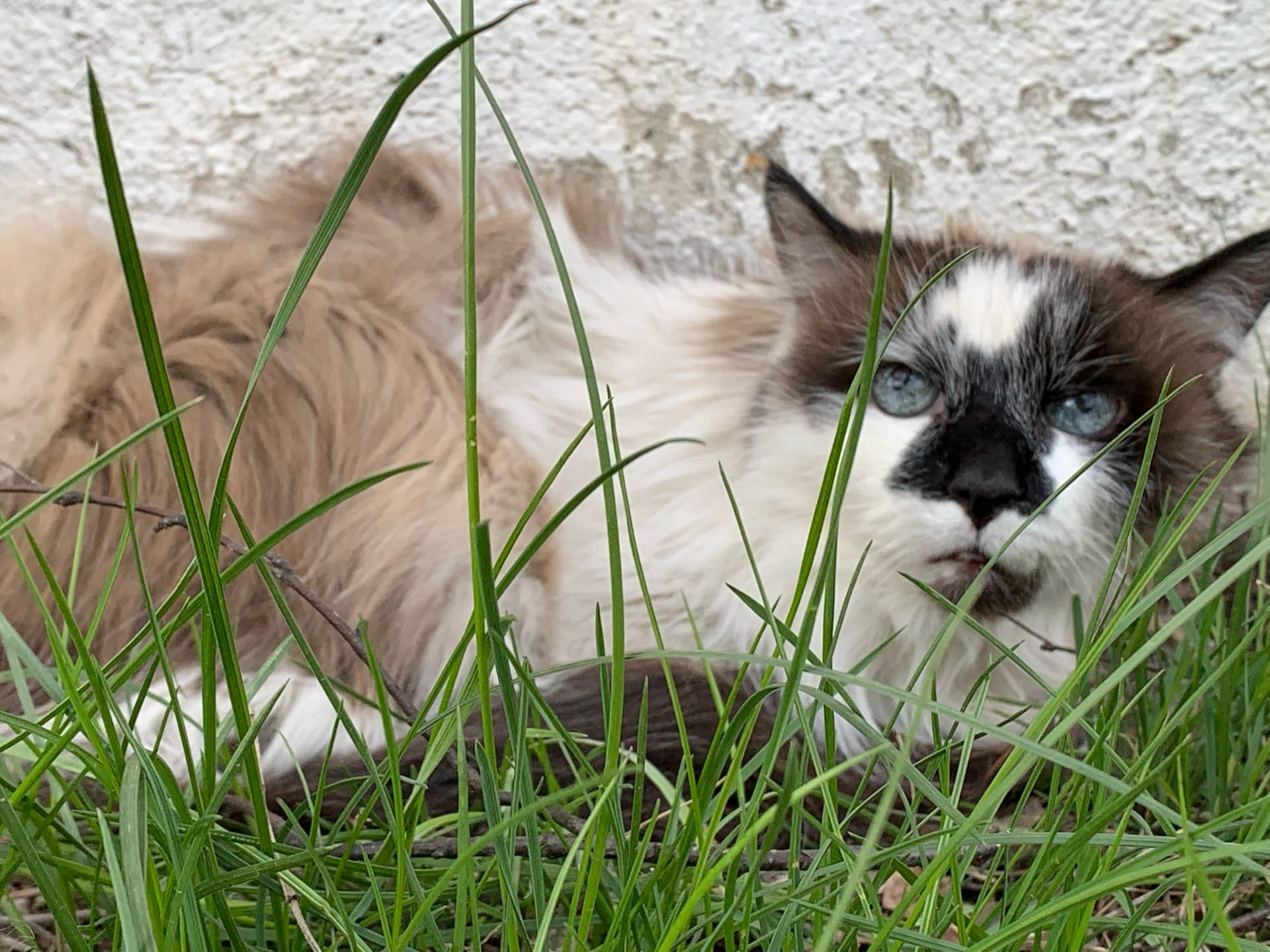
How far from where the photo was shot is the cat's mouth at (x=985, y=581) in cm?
73

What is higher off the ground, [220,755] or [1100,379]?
[1100,379]

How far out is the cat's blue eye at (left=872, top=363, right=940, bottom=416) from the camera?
797 millimetres

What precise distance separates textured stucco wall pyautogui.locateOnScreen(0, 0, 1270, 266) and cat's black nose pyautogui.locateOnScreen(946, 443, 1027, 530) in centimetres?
38

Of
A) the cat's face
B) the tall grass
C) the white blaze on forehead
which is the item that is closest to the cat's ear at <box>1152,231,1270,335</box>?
the cat's face

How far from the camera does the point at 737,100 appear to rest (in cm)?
101

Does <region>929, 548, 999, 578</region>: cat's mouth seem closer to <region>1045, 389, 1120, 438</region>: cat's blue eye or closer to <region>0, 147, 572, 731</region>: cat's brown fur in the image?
<region>1045, 389, 1120, 438</region>: cat's blue eye

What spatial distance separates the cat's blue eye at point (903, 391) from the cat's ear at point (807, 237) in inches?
4.2

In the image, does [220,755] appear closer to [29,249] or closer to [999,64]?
[29,249]

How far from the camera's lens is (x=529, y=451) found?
88cm

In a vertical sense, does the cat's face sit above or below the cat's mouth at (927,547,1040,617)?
above

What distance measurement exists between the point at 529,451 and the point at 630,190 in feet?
1.11

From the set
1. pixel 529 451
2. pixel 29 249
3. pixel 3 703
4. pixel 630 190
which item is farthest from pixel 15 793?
pixel 630 190

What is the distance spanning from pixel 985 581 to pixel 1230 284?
33cm

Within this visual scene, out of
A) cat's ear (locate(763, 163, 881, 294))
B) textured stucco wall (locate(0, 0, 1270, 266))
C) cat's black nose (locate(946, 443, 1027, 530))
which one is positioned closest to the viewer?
cat's black nose (locate(946, 443, 1027, 530))
